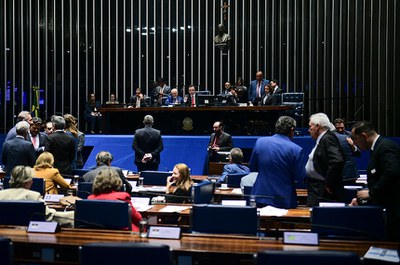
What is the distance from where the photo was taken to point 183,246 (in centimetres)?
337

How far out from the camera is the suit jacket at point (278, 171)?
535cm

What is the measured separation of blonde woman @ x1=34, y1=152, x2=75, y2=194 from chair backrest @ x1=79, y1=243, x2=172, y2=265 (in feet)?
12.3

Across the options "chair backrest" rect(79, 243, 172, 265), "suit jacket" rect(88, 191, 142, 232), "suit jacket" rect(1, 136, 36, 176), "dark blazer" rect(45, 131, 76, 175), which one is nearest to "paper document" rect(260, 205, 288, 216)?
"suit jacket" rect(88, 191, 142, 232)

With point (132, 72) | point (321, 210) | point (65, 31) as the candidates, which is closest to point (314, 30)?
point (132, 72)

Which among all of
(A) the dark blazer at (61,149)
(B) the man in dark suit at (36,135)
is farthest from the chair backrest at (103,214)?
(B) the man in dark suit at (36,135)

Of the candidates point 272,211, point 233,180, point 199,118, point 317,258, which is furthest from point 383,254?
point 199,118

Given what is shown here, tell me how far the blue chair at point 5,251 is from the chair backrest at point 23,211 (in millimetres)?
1187

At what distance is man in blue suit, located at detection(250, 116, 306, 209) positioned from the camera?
5.36 metres

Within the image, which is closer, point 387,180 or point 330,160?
point 387,180

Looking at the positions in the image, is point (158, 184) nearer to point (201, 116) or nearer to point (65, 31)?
point (201, 116)

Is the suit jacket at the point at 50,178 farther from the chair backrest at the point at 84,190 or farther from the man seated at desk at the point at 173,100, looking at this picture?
the man seated at desk at the point at 173,100

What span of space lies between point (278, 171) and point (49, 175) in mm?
2566

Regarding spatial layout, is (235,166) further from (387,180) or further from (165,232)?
(165,232)

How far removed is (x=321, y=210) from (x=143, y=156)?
19.6 feet
